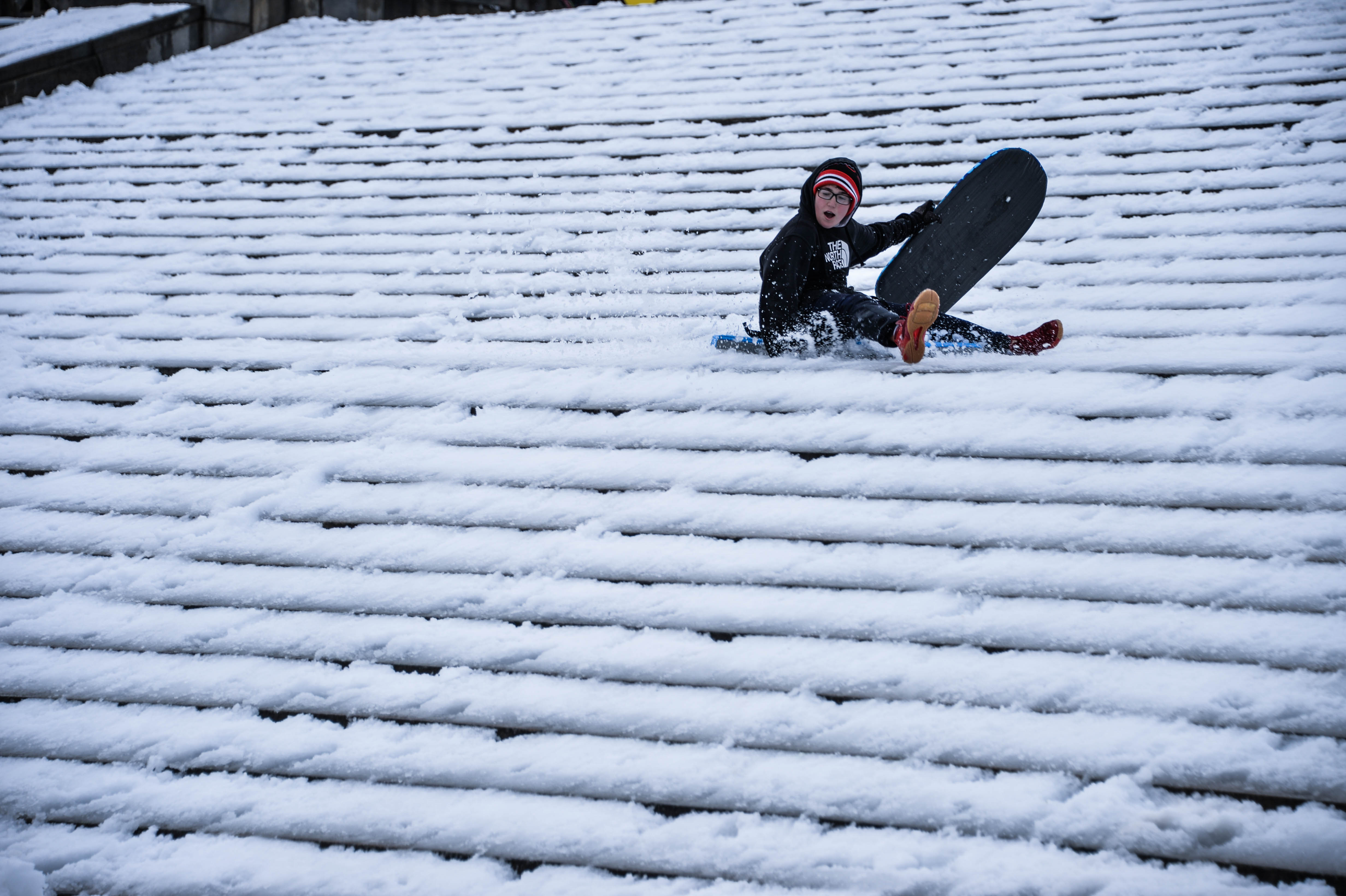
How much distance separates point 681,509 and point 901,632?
2.63 feet

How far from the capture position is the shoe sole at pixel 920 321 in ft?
8.11

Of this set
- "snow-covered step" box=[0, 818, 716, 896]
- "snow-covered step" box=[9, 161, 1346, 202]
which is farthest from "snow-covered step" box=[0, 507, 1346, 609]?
"snow-covered step" box=[9, 161, 1346, 202]

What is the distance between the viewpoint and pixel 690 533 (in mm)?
2275

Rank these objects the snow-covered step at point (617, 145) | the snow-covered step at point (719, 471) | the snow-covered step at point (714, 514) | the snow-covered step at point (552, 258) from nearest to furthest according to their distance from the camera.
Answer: the snow-covered step at point (714, 514)
the snow-covered step at point (719, 471)
the snow-covered step at point (552, 258)
the snow-covered step at point (617, 145)

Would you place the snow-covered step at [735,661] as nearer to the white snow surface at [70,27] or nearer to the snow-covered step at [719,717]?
the snow-covered step at [719,717]

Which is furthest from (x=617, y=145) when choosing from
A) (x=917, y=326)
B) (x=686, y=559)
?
(x=686, y=559)

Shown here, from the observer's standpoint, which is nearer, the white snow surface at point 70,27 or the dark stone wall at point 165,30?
the dark stone wall at point 165,30

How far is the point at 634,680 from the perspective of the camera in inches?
76.3

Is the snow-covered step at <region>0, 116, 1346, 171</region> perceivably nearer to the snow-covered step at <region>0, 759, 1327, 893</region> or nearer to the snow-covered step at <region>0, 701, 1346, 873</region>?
the snow-covered step at <region>0, 701, 1346, 873</region>

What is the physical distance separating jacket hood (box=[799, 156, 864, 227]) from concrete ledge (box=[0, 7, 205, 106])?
24.6 ft

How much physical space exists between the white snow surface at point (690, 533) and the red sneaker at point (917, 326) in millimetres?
126

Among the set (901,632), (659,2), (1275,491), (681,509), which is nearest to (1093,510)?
(1275,491)

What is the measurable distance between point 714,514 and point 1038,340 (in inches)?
59.5

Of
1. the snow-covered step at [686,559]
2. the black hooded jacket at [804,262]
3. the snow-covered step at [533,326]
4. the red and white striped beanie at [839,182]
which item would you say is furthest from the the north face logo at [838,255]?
the snow-covered step at [686,559]
